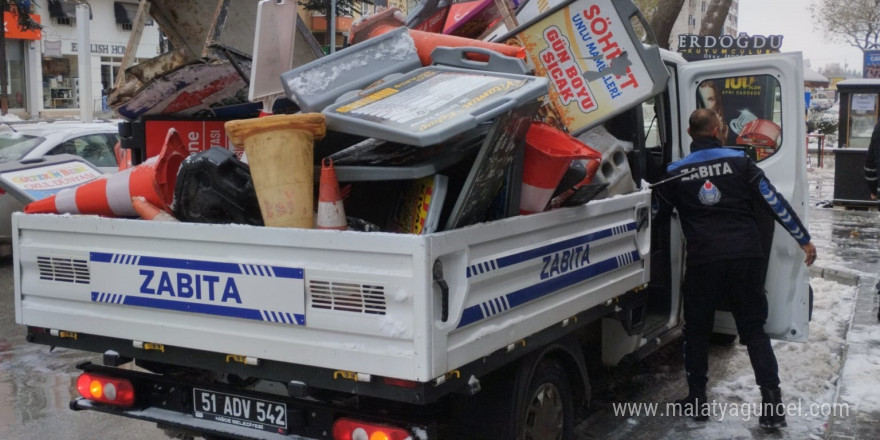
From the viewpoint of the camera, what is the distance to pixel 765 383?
5191mm

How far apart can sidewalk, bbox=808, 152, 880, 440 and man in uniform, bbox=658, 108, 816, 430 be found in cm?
48

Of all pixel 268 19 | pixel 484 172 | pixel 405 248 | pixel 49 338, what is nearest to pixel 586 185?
pixel 484 172

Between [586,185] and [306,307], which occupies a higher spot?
[586,185]

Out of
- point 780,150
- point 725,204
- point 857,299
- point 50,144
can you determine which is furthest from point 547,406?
point 50,144

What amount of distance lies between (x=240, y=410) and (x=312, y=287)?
2.55 feet

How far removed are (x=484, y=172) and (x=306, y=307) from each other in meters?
0.85

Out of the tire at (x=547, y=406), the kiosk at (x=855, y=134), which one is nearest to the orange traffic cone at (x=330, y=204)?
the tire at (x=547, y=406)

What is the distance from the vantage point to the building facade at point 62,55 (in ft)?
125

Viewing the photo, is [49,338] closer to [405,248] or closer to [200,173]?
[200,173]

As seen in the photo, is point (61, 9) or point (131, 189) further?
point (61, 9)

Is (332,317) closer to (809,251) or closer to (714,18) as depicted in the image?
(809,251)

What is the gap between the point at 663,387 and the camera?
20.1 ft

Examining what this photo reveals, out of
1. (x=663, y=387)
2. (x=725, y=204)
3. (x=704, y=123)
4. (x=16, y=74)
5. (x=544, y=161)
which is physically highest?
(x=16, y=74)

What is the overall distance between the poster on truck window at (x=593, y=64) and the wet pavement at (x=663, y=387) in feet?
6.22
